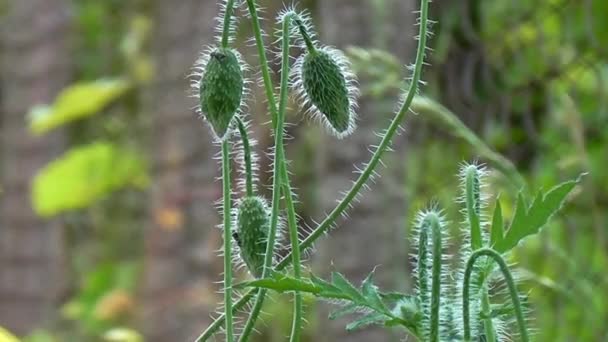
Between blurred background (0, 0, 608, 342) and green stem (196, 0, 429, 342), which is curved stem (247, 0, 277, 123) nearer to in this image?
green stem (196, 0, 429, 342)

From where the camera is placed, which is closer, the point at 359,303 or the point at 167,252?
the point at 359,303

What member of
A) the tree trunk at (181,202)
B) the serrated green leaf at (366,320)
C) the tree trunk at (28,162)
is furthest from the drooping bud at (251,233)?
the tree trunk at (28,162)

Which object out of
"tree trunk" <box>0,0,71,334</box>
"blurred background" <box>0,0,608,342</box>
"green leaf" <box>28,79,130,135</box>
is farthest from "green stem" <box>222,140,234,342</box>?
"tree trunk" <box>0,0,71,334</box>

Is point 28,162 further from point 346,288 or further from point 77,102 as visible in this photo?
point 346,288

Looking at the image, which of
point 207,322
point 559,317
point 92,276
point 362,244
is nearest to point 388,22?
Result: point 362,244

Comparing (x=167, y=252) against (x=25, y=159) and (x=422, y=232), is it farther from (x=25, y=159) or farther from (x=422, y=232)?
(x=422, y=232)

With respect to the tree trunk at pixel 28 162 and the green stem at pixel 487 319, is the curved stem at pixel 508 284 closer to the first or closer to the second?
the green stem at pixel 487 319

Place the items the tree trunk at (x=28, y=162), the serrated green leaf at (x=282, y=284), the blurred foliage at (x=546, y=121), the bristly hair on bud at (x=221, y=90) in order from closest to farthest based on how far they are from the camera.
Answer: the serrated green leaf at (x=282, y=284), the bristly hair on bud at (x=221, y=90), the blurred foliage at (x=546, y=121), the tree trunk at (x=28, y=162)
